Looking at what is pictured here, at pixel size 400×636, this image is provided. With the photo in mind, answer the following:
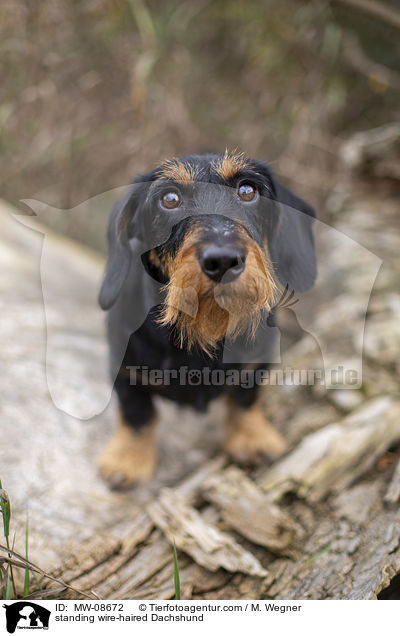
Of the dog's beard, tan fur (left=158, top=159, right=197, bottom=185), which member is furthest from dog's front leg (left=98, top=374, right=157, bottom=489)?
tan fur (left=158, top=159, right=197, bottom=185)

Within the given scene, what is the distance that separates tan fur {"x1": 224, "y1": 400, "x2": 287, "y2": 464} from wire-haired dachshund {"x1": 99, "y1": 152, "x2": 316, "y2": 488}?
0.30 metres

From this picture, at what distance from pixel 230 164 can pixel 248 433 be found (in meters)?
1.39

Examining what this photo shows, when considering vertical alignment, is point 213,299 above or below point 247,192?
below

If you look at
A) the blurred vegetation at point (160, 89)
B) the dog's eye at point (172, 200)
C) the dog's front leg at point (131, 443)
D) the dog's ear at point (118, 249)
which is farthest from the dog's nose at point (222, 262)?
the blurred vegetation at point (160, 89)

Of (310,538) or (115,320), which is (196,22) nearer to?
(115,320)

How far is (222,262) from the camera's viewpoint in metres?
1.54

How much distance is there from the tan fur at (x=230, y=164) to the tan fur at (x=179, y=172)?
10 centimetres

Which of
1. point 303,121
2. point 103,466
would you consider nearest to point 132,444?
point 103,466

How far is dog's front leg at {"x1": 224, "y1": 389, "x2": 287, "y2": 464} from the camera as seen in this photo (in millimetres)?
2498

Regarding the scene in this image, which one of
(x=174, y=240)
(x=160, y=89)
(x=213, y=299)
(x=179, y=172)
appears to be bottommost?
(x=213, y=299)

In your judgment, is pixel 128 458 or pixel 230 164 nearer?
pixel 230 164

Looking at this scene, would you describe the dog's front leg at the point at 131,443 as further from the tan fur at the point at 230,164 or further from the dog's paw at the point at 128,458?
the tan fur at the point at 230,164

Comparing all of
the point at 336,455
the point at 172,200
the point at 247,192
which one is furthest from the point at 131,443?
the point at 247,192

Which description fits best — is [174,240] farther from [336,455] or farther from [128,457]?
[336,455]
